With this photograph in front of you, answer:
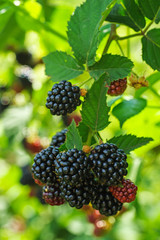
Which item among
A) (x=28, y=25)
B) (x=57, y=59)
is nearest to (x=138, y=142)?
(x=57, y=59)

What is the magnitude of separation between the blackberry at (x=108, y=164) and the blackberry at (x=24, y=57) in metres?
2.24

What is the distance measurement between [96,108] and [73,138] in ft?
0.40

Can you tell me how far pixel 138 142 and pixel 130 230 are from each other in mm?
1914

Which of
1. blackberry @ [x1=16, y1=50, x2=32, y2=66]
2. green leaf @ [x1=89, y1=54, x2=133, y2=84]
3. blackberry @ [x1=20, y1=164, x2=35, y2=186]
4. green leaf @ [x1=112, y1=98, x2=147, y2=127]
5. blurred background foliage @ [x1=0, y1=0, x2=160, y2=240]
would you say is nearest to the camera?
green leaf @ [x1=89, y1=54, x2=133, y2=84]

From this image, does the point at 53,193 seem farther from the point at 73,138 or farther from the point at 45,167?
the point at 73,138

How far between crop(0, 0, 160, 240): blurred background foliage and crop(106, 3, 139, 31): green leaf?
413 mm

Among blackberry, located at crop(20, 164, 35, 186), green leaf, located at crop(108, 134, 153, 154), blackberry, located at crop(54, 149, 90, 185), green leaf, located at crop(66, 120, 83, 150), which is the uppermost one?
green leaf, located at crop(66, 120, 83, 150)

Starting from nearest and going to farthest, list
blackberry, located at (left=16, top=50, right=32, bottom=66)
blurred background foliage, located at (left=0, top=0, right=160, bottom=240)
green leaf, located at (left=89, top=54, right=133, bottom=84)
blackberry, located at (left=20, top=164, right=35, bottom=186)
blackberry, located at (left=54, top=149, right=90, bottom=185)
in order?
1. blackberry, located at (left=54, top=149, right=90, bottom=185)
2. green leaf, located at (left=89, top=54, right=133, bottom=84)
3. blurred background foliage, located at (left=0, top=0, right=160, bottom=240)
4. blackberry, located at (left=16, top=50, right=32, bottom=66)
5. blackberry, located at (left=20, top=164, right=35, bottom=186)

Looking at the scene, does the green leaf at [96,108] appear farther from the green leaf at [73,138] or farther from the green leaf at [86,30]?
the green leaf at [86,30]

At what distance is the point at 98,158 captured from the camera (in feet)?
3.40

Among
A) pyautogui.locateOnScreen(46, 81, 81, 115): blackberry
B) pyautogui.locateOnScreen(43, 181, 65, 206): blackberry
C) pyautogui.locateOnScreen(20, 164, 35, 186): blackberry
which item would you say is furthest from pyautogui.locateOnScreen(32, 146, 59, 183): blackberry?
pyautogui.locateOnScreen(20, 164, 35, 186): blackberry

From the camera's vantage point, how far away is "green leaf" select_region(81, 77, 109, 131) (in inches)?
40.6

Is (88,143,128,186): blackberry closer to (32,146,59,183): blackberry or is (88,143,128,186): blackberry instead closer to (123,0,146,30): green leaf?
(32,146,59,183): blackberry

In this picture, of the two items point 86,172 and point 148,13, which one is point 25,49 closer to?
point 148,13
